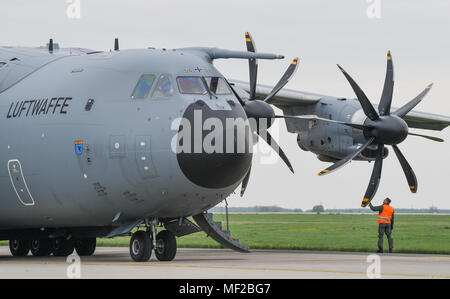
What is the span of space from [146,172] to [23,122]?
4.04 meters

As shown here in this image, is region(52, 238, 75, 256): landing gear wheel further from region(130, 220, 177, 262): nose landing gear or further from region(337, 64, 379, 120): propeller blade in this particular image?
Result: region(337, 64, 379, 120): propeller blade

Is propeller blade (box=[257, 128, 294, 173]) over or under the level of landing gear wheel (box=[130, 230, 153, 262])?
over

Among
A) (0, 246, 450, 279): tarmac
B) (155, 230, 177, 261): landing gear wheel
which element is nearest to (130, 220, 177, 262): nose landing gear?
(155, 230, 177, 261): landing gear wheel

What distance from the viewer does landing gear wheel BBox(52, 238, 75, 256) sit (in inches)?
969

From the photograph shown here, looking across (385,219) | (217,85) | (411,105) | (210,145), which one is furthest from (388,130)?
(210,145)

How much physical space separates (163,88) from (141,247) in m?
3.67

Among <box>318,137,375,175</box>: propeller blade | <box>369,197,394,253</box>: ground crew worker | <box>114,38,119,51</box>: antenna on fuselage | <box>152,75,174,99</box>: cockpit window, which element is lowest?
<box>369,197,394,253</box>: ground crew worker

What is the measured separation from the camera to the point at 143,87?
64.3 ft

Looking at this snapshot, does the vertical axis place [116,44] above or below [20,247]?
above

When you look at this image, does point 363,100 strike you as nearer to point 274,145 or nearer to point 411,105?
point 411,105

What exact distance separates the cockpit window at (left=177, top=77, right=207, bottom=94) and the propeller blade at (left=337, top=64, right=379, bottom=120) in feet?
19.5

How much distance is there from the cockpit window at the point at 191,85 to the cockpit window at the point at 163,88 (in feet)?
0.73

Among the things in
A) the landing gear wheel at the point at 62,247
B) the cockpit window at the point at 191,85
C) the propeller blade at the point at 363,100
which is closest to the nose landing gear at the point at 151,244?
the cockpit window at the point at 191,85
